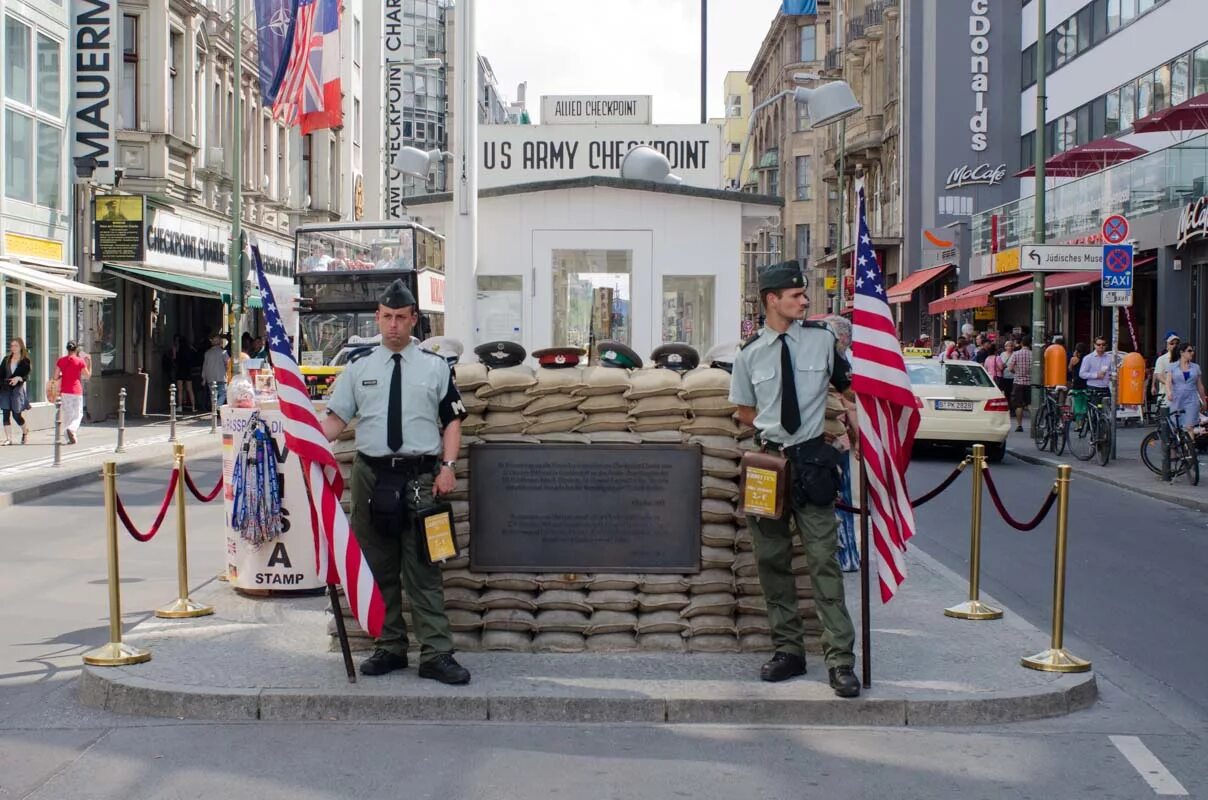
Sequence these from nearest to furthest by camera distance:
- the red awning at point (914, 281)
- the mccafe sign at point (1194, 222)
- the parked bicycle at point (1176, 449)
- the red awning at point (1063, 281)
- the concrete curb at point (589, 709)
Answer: the concrete curb at point (589, 709) < the parked bicycle at point (1176, 449) < the mccafe sign at point (1194, 222) < the red awning at point (1063, 281) < the red awning at point (914, 281)

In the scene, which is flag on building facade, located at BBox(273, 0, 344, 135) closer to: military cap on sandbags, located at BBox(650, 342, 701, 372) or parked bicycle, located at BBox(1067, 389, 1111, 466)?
parked bicycle, located at BBox(1067, 389, 1111, 466)

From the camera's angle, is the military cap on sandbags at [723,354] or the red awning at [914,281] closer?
the military cap on sandbags at [723,354]

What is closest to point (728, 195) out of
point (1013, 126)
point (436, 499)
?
point (436, 499)

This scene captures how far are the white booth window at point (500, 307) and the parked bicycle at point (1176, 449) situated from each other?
9.70 m

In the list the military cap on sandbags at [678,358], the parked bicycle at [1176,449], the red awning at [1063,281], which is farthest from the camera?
the red awning at [1063,281]

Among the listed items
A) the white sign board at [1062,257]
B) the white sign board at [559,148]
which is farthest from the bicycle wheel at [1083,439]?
the white sign board at [559,148]

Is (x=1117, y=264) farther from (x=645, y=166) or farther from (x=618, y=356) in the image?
(x=618, y=356)

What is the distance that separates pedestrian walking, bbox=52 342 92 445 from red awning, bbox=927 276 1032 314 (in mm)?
23548

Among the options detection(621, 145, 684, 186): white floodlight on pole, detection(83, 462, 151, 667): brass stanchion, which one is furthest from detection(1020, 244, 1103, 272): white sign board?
detection(83, 462, 151, 667): brass stanchion

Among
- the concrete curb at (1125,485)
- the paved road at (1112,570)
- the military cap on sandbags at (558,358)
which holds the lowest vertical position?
the paved road at (1112,570)

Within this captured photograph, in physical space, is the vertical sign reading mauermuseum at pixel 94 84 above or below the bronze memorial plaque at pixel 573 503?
above

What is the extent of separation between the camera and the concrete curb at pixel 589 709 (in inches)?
251

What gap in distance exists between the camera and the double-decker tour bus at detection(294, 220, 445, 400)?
2498cm

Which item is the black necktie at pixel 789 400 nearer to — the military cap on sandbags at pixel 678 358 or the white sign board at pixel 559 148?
the military cap on sandbags at pixel 678 358
